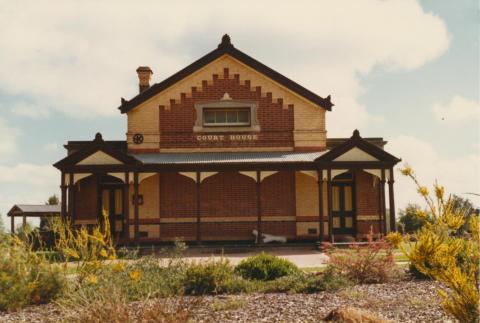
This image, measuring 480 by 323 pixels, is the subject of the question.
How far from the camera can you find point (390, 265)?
33.4 ft

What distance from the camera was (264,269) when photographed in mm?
10562

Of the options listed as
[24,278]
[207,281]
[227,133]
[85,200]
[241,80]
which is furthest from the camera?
[241,80]

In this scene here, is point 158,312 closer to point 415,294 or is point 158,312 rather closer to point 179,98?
point 415,294

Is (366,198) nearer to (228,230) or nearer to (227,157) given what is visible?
(228,230)

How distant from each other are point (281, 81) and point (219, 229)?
6.40 m

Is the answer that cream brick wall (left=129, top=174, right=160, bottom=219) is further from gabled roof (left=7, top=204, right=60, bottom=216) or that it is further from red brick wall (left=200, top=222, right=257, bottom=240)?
gabled roof (left=7, top=204, right=60, bottom=216)

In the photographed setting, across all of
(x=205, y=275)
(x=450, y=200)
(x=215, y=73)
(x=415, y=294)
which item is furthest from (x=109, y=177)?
(x=450, y=200)

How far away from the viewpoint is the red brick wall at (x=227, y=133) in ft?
66.4

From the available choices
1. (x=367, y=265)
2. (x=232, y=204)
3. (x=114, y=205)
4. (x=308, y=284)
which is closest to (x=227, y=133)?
(x=232, y=204)

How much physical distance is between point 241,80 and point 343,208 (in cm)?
656

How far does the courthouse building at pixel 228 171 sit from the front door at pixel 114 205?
4 centimetres

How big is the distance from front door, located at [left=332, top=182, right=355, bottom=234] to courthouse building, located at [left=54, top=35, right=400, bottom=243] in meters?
0.04

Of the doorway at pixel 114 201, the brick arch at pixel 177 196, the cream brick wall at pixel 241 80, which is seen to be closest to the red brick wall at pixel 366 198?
the cream brick wall at pixel 241 80

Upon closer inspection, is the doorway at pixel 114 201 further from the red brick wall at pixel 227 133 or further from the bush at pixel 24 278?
the bush at pixel 24 278
